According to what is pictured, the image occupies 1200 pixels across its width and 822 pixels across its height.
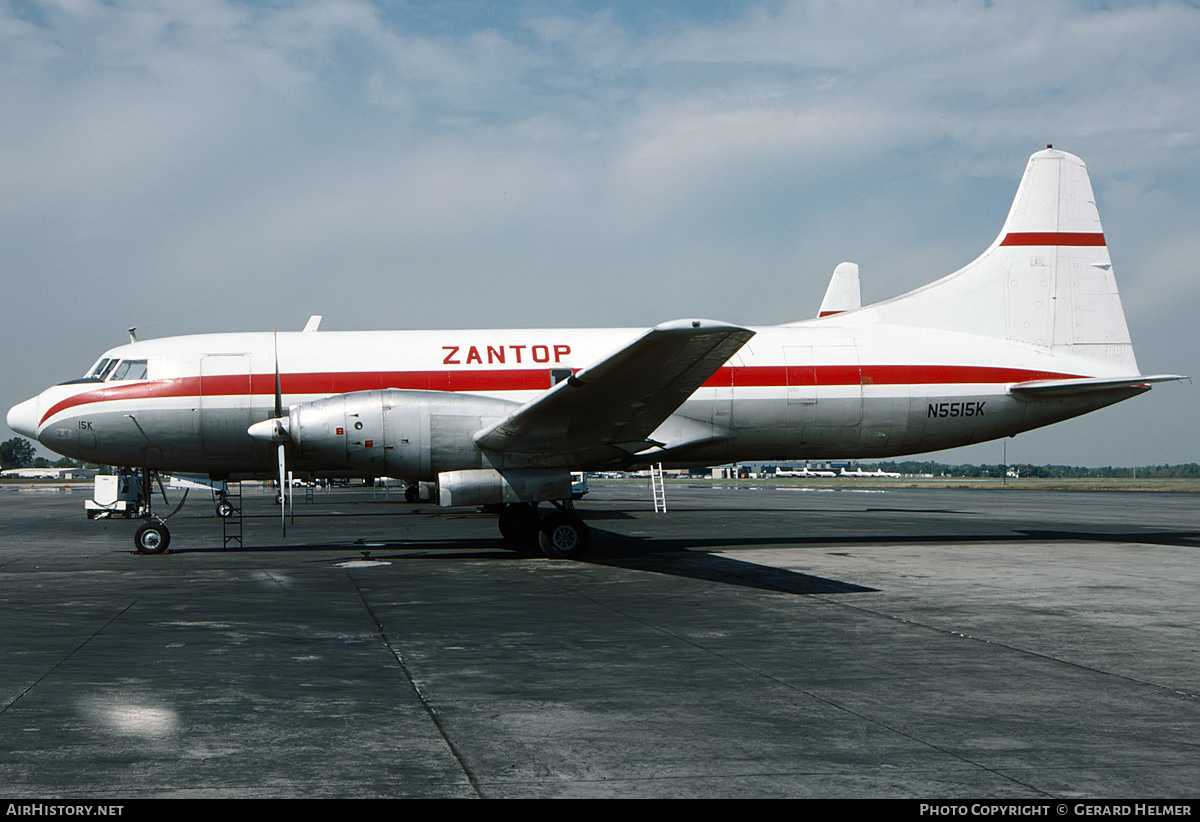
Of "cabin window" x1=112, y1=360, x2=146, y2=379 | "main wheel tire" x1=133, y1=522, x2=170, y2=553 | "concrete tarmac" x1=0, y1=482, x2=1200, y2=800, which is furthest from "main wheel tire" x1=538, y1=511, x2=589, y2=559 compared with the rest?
"cabin window" x1=112, y1=360, x2=146, y2=379

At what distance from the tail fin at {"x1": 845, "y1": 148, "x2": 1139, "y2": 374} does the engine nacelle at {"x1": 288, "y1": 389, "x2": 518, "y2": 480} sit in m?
9.08

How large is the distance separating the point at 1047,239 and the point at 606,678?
56.8ft

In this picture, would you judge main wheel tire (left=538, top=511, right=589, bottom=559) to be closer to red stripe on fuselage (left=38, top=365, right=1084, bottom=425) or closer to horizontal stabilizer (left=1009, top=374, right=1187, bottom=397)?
red stripe on fuselage (left=38, top=365, right=1084, bottom=425)

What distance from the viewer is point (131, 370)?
1861cm

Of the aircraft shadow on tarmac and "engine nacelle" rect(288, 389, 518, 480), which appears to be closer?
the aircraft shadow on tarmac

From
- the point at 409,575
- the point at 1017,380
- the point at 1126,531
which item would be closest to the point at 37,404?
the point at 409,575

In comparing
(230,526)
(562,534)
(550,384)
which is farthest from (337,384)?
(230,526)

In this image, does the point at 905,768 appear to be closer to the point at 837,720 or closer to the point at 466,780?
the point at 837,720

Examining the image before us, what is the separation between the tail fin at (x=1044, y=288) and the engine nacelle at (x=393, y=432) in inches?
358

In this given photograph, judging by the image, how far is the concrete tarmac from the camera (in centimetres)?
498

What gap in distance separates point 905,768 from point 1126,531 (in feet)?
69.1

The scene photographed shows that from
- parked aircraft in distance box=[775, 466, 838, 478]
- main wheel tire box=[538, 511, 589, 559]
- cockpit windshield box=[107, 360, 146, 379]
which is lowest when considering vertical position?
parked aircraft in distance box=[775, 466, 838, 478]

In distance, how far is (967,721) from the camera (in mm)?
6102

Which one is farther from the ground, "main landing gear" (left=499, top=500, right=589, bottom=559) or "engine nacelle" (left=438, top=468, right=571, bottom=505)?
"engine nacelle" (left=438, top=468, right=571, bottom=505)
